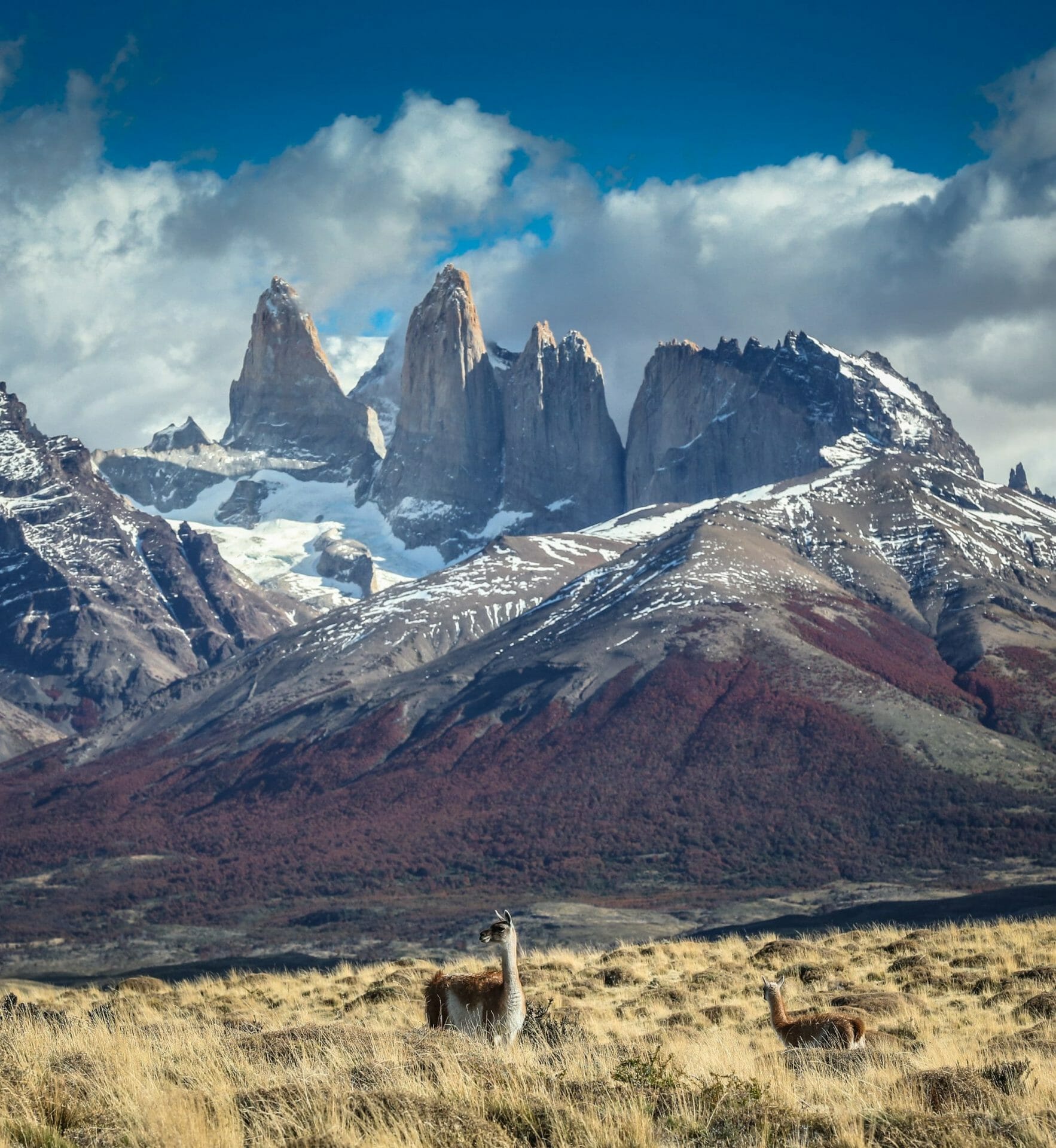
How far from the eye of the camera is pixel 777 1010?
60.7ft

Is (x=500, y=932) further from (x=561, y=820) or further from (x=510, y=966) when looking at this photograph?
(x=561, y=820)

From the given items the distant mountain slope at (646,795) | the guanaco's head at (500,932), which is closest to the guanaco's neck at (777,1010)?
the guanaco's head at (500,932)

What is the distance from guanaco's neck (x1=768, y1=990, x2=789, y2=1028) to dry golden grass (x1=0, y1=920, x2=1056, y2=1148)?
612 millimetres

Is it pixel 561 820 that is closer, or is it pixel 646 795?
pixel 561 820

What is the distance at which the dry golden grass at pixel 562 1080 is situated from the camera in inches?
448

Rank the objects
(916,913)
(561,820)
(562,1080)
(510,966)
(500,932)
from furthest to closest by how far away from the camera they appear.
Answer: (561,820) → (916,913) → (510,966) → (500,932) → (562,1080)

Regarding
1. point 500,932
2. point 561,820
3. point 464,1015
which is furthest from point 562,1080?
point 561,820

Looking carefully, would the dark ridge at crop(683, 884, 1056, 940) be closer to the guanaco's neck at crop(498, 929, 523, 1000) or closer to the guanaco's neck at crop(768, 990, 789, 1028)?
the guanaco's neck at crop(768, 990, 789, 1028)

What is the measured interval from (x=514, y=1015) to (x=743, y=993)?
11417 millimetres

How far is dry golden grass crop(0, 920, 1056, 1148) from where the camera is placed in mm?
11375

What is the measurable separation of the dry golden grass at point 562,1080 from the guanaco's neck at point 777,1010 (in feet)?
2.01

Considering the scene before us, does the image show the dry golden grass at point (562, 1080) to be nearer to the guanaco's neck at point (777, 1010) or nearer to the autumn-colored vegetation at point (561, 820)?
the guanaco's neck at point (777, 1010)

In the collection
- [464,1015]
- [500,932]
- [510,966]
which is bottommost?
[464,1015]

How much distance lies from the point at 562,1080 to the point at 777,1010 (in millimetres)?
6481
